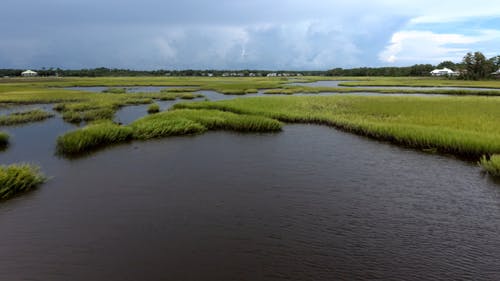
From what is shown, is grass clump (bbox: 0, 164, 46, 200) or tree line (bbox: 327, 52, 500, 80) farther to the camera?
tree line (bbox: 327, 52, 500, 80)

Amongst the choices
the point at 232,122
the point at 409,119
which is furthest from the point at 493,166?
the point at 232,122

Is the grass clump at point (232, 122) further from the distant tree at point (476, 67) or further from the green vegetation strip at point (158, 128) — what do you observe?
the distant tree at point (476, 67)

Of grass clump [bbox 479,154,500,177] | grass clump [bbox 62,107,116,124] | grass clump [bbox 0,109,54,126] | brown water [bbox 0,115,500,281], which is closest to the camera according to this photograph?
brown water [bbox 0,115,500,281]

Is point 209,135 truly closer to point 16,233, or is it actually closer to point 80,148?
point 80,148

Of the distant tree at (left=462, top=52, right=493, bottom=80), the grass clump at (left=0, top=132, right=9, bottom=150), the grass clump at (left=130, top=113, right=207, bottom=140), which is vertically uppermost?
the distant tree at (left=462, top=52, right=493, bottom=80)

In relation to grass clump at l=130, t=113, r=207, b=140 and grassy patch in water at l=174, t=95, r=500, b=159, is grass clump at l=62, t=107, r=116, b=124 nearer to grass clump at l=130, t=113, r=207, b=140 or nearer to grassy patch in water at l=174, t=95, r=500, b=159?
grass clump at l=130, t=113, r=207, b=140

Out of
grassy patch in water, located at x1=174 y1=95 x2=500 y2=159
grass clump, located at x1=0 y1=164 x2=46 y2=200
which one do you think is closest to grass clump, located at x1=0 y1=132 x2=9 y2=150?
grass clump, located at x1=0 y1=164 x2=46 y2=200
